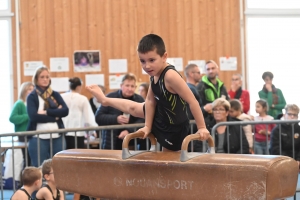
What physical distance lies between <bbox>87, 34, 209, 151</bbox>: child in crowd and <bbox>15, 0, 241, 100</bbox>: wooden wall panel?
6.85 metres

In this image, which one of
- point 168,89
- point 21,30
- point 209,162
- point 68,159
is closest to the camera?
point 209,162

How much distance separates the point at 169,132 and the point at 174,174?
1.50 ft

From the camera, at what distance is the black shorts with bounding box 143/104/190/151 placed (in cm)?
393

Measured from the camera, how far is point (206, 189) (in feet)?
11.2

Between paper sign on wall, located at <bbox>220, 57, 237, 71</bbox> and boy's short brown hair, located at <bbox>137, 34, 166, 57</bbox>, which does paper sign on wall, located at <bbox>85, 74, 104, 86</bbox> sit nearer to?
paper sign on wall, located at <bbox>220, 57, 237, 71</bbox>

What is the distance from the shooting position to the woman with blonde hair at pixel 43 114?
22.7 ft

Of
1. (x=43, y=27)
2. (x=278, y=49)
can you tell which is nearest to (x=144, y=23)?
(x=43, y=27)

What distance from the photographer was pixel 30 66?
10.6 m

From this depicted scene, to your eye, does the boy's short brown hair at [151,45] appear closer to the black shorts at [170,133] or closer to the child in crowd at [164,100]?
the child in crowd at [164,100]

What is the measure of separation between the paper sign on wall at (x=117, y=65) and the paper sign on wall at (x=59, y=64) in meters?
0.86

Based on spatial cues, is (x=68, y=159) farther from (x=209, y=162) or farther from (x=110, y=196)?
(x=209, y=162)

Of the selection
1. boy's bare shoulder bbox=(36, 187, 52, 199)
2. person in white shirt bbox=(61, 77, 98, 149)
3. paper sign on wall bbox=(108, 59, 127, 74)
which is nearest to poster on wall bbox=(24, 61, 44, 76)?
paper sign on wall bbox=(108, 59, 127, 74)

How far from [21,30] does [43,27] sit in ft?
1.43

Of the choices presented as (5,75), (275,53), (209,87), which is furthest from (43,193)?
(275,53)
